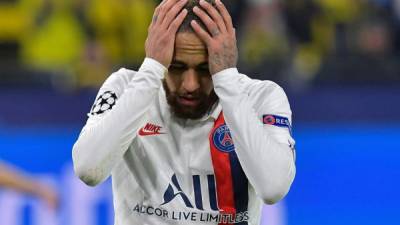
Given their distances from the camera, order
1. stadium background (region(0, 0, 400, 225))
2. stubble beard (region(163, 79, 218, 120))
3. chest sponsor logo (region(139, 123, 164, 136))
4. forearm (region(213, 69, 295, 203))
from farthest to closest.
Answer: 1. stadium background (region(0, 0, 400, 225))
2. chest sponsor logo (region(139, 123, 164, 136))
3. stubble beard (region(163, 79, 218, 120))
4. forearm (region(213, 69, 295, 203))

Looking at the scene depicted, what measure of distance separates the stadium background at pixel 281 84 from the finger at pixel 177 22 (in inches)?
141

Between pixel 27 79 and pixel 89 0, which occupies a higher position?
pixel 89 0

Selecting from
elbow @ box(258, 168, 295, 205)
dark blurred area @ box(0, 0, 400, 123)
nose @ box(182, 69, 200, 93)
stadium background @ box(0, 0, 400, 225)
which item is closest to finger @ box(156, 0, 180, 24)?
nose @ box(182, 69, 200, 93)

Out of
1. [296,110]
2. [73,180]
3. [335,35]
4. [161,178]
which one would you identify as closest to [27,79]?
[73,180]

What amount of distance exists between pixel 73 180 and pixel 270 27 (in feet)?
7.28

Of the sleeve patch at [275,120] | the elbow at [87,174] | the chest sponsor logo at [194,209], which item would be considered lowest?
the chest sponsor logo at [194,209]

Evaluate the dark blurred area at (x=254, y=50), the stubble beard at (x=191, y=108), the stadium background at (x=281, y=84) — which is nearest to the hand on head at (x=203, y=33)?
the stubble beard at (x=191, y=108)

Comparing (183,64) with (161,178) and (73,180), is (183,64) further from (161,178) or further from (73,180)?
(73,180)

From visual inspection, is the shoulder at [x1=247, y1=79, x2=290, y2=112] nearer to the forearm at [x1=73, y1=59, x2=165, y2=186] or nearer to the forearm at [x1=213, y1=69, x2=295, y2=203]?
the forearm at [x1=213, y1=69, x2=295, y2=203]

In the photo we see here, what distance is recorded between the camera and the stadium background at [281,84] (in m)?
7.29

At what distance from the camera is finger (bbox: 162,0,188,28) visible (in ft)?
11.9

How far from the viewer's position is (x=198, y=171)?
372 cm

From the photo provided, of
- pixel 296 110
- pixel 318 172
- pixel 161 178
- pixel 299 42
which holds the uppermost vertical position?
pixel 299 42

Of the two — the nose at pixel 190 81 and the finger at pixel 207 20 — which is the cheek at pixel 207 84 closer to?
the nose at pixel 190 81
